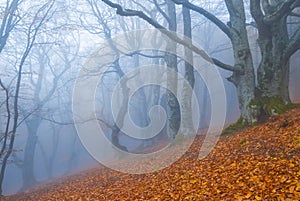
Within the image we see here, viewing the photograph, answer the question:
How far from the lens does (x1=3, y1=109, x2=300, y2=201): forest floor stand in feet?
12.6

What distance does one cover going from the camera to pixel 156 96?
728 inches

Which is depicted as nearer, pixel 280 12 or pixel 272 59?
pixel 280 12

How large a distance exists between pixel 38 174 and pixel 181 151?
78.9 feet

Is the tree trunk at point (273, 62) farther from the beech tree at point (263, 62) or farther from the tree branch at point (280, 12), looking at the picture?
the tree branch at point (280, 12)

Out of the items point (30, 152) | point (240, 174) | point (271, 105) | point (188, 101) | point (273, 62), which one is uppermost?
point (273, 62)

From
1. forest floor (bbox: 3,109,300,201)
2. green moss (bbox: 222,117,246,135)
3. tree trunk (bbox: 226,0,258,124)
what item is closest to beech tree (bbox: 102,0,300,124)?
tree trunk (bbox: 226,0,258,124)

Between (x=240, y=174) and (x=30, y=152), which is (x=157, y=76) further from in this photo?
(x=240, y=174)

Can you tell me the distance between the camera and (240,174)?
4.61 meters

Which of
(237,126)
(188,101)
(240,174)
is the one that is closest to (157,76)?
(188,101)

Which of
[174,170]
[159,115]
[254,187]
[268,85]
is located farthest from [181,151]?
[159,115]

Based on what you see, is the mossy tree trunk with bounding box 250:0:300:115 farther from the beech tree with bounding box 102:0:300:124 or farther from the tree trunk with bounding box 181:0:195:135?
the tree trunk with bounding box 181:0:195:135

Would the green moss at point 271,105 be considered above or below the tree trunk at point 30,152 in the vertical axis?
above

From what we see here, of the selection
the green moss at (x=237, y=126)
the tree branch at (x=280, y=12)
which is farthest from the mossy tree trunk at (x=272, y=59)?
the green moss at (x=237, y=126)

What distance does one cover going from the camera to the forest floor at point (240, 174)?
3.86 m
